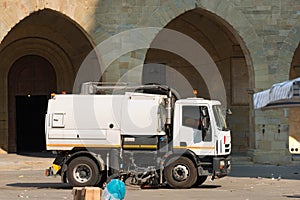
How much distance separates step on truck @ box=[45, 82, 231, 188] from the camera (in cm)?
1738

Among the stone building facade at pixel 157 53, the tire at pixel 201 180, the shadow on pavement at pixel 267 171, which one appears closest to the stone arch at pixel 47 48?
the stone building facade at pixel 157 53

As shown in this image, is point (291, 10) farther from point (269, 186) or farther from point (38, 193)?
→ point (38, 193)

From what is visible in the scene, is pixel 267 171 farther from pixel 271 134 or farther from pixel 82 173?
pixel 82 173

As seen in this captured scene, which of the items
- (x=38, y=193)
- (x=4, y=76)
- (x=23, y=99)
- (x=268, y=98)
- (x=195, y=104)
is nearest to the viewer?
(x=268, y=98)

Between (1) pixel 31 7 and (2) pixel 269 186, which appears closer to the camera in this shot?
(2) pixel 269 186

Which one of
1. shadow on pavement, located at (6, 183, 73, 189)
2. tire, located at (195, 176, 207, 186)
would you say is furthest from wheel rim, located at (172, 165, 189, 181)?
shadow on pavement, located at (6, 183, 73, 189)

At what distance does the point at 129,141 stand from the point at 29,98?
14.1 m

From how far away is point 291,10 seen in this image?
24359mm

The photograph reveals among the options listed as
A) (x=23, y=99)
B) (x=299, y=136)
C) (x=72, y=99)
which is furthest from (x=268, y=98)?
(x=23, y=99)

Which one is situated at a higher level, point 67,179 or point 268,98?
point 268,98

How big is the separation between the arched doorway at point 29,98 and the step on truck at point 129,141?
40.7 feet

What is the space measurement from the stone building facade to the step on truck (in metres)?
6.09

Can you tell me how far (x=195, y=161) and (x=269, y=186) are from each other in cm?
204

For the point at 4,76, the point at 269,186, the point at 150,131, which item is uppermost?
the point at 4,76
